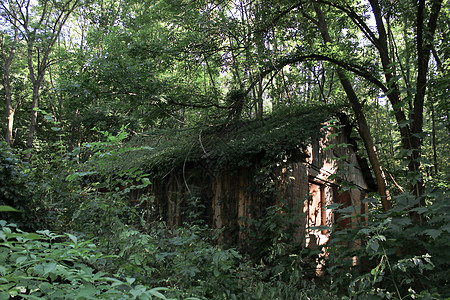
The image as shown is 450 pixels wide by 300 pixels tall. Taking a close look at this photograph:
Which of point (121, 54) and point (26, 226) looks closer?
point (26, 226)

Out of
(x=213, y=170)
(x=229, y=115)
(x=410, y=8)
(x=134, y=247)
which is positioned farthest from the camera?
(x=229, y=115)

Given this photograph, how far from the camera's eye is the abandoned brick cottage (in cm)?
782

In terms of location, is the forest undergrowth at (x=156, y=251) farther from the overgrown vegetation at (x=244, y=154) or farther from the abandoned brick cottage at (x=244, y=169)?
the abandoned brick cottage at (x=244, y=169)

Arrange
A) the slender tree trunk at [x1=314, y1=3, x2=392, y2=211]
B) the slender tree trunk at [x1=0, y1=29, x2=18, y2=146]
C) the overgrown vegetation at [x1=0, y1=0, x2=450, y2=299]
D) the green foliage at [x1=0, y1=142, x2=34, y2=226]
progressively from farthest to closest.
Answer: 1. the slender tree trunk at [x1=0, y1=29, x2=18, y2=146]
2. the slender tree trunk at [x1=314, y1=3, x2=392, y2=211]
3. the green foliage at [x1=0, y1=142, x2=34, y2=226]
4. the overgrown vegetation at [x1=0, y1=0, x2=450, y2=299]

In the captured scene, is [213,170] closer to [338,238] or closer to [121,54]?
[121,54]

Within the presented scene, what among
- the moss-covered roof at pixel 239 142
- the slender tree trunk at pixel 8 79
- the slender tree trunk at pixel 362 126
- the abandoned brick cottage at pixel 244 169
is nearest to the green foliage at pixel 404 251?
the abandoned brick cottage at pixel 244 169

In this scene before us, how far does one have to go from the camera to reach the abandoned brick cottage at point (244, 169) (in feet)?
25.7

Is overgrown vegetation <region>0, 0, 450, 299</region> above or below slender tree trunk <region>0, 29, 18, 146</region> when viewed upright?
below

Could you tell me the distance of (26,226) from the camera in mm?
4789

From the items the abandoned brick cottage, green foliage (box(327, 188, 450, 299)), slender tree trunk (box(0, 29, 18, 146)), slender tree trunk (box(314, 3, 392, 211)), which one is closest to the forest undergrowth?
green foliage (box(327, 188, 450, 299))

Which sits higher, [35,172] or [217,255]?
[35,172]

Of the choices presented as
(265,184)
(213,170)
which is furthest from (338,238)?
(213,170)

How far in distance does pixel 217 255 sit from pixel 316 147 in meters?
6.32

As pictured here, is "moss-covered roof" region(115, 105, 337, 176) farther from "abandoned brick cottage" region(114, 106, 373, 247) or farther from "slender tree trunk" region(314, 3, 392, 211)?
"slender tree trunk" region(314, 3, 392, 211)
